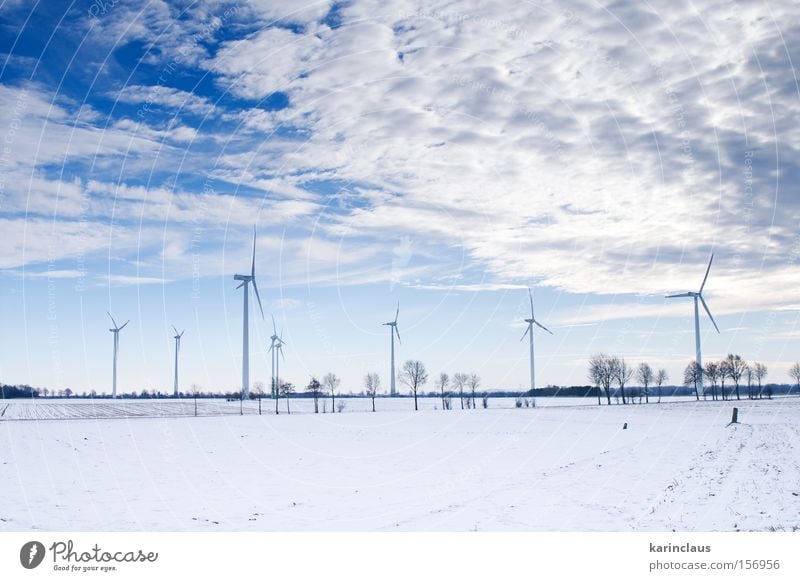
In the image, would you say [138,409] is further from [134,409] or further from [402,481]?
[402,481]

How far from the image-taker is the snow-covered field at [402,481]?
22500 millimetres
